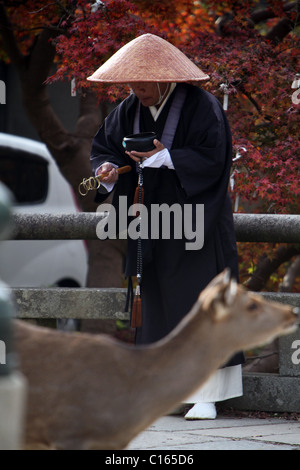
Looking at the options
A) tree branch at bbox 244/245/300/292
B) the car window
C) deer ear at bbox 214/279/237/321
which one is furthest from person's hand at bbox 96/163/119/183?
the car window

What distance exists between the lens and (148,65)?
172 inches

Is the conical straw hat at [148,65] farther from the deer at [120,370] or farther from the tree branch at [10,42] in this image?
the tree branch at [10,42]

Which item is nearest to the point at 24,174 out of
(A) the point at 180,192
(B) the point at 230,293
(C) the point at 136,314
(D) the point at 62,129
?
(D) the point at 62,129

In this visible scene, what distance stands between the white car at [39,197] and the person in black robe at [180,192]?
10.6ft

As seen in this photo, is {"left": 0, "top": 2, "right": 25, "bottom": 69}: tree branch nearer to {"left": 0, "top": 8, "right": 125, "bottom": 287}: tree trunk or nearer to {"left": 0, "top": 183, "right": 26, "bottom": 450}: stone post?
{"left": 0, "top": 8, "right": 125, "bottom": 287}: tree trunk

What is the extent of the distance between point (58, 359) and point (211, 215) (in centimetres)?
199

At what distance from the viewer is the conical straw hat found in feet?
14.2

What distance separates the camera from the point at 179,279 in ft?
14.8

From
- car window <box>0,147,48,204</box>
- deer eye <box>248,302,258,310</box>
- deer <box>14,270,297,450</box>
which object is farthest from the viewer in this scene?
car window <box>0,147,48,204</box>

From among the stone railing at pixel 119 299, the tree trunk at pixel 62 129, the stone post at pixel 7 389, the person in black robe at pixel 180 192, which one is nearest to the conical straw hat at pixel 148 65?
the person in black robe at pixel 180 192

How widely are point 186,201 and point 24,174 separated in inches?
153

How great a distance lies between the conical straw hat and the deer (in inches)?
76.4

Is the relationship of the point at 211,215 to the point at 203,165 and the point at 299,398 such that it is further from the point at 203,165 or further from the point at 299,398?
the point at 299,398
